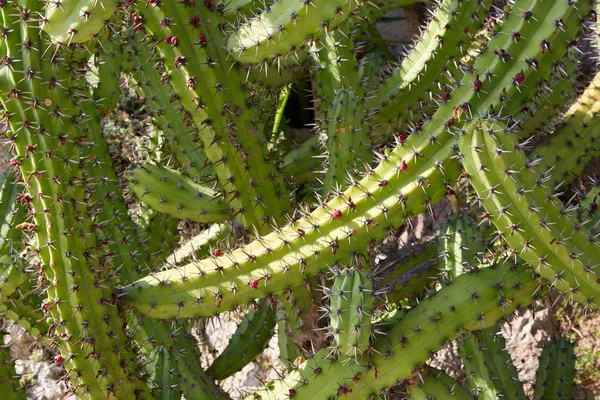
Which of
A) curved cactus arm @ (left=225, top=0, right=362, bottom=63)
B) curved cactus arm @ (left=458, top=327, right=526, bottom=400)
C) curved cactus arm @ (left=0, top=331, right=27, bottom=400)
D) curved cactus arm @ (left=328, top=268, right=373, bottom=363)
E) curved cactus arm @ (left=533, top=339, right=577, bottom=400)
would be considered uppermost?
curved cactus arm @ (left=225, top=0, right=362, bottom=63)

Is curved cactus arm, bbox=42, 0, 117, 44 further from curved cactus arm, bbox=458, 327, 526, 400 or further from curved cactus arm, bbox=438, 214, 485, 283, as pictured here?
curved cactus arm, bbox=458, 327, 526, 400

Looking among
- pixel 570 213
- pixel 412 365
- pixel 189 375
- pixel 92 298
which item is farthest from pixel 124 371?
pixel 570 213

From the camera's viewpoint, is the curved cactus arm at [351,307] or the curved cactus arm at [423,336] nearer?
the curved cactus arm at [351,307]

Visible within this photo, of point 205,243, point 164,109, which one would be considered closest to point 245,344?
point 205,243

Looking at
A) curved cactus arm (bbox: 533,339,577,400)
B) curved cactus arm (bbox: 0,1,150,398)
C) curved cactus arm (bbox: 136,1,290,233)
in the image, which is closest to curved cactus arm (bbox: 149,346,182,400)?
curved cactus arm (bbox: 0,1,150,398)

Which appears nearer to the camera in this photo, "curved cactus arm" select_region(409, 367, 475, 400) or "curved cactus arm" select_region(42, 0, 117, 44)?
"curved cactus arm" select_region(42, 0, 117, 44)

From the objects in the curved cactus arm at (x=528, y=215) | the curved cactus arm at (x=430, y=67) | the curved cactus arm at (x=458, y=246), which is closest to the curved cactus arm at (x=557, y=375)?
the curved cactus arm at (x=458, y=246)

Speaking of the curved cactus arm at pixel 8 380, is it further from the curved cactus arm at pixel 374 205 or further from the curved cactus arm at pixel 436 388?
the curved cactus arm at pixel 436 388
